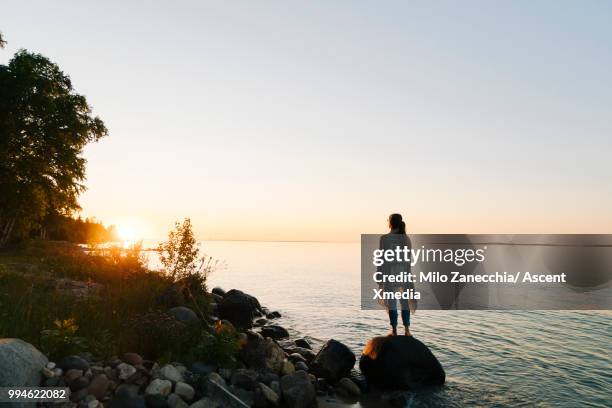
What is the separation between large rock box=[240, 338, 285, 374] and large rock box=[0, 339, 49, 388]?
4.45 m

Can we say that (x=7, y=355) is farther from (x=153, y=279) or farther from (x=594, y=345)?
(x=594, y=345)

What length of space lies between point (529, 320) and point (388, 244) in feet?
52.3

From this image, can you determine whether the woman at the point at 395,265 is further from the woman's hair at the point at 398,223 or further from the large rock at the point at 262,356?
the large rock at the point at 262,356

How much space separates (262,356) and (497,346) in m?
10.6

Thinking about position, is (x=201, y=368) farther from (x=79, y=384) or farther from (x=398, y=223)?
(x=398, y=223)

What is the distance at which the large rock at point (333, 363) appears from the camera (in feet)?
35.3

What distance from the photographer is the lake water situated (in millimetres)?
10688

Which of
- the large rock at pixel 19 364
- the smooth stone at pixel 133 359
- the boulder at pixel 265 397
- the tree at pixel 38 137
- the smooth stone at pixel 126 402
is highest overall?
the tree at pixel 38 137

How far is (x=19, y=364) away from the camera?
690cm

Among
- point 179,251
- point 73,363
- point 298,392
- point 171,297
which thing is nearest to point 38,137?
point 179,251

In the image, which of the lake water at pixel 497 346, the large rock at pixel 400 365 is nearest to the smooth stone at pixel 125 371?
the large rock at pixel 400 365

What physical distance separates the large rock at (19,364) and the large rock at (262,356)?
175 inches

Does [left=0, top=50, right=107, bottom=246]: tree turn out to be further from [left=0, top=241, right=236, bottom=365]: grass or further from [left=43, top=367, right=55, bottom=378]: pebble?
[left=43, top=367, right=55, bottom=378]: pebble

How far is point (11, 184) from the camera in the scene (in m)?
29.6
